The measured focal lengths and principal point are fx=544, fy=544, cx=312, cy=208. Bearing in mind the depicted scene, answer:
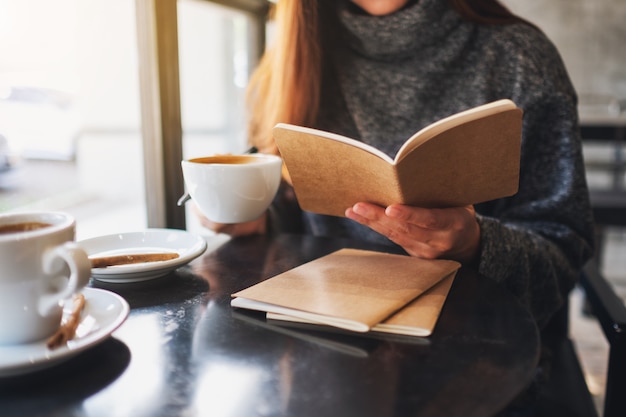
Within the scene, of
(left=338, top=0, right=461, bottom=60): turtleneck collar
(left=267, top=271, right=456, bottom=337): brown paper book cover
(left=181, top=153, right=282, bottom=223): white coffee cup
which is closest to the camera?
(left=267, top=271, right=456, bottom=337): brown paper book cover

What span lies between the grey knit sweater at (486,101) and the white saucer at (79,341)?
0.50 metres

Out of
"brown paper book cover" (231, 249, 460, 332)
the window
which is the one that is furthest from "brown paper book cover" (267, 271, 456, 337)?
the window

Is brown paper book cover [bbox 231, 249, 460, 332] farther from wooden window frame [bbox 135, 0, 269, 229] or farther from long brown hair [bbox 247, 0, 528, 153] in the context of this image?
wooden window frame [bbox 135, 0, 269, 229]

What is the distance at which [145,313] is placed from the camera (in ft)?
1.93

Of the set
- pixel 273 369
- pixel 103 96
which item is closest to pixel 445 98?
pixel 273 369

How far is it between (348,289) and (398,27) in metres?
0.67

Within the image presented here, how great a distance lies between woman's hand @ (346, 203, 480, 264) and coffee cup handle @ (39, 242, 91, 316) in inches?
13.7

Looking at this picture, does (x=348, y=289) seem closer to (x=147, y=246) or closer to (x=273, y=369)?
(x=273, y=369)

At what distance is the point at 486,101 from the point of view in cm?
106

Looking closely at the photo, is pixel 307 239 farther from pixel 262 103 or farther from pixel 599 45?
pixel 599 45

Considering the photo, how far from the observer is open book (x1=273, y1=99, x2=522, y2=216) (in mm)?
597

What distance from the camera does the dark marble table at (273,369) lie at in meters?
0.41

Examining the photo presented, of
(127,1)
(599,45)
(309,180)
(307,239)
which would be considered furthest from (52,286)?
(599,45)

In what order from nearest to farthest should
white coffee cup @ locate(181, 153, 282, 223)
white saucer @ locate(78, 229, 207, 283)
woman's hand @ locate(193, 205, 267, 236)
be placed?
white saucer @ locate(78, 229, 207, 283) < white coffee cup @ locate(181, 153, 282, 223) < woman's hand @ locate(193, 205, 267, 236)
